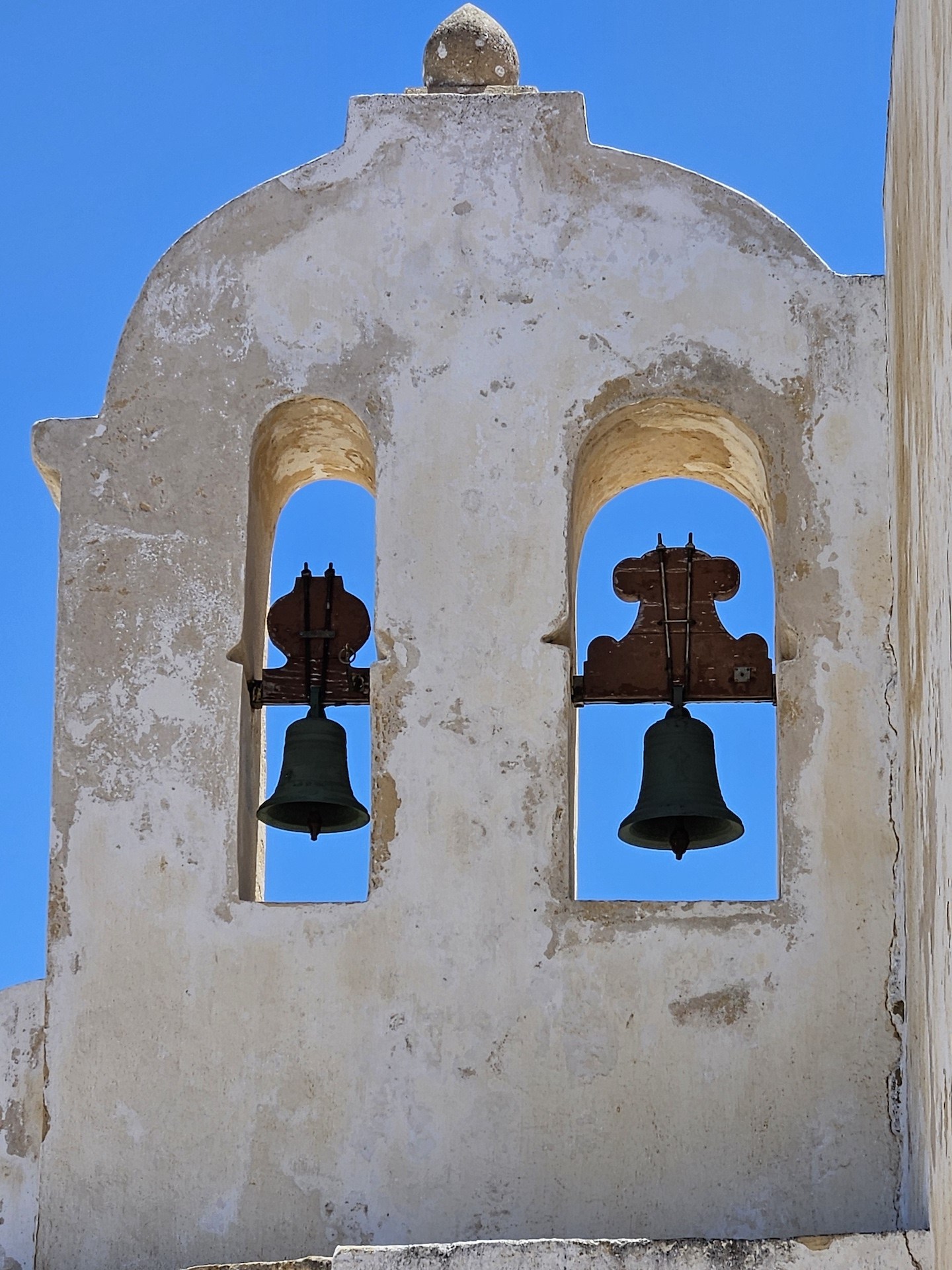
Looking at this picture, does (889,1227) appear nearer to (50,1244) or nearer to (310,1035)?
(310,1035)

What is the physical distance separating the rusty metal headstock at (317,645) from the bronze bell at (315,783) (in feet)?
0.22

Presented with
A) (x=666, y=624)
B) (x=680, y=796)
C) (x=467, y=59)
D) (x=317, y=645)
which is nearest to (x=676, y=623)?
(x=666, y=624)

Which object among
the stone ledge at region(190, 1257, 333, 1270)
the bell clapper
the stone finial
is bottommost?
the stone ledge at region(190, 1257, 333, 1270)

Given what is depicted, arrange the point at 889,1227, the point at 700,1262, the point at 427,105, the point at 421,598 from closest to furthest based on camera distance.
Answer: the point at 700,1262
the point at 889,1227
the point at 421,598
the point at 427,105

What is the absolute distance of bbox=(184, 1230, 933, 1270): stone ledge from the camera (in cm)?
497

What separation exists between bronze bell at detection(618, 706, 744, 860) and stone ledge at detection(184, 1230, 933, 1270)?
127cm

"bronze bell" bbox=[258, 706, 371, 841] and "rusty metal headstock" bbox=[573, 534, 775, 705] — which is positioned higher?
"rusty metal headstock" bbox=[573, 534, 775, 705]

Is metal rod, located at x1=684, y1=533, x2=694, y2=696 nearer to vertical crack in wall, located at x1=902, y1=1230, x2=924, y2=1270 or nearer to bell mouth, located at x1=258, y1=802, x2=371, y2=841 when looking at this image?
bell mouth, located at x1=258, y1=802, x2=371, y2=841

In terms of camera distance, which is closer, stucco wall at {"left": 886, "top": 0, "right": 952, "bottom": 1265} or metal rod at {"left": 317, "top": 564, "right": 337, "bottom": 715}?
stucco wall at {"left": 886, "top": 0, "right": 952, "bottom": 1265}

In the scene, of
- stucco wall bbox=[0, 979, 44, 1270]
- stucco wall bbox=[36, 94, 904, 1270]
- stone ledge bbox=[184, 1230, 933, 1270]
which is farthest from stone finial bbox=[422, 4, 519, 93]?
stone ledge bbox=[184, 1230, 933, 1270]

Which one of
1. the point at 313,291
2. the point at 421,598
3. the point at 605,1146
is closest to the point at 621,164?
the point at 313,291

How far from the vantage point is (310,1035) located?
575cm

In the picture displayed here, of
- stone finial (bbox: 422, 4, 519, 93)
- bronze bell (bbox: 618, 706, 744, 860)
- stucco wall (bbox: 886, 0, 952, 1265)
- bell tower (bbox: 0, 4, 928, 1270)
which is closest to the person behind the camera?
stucco wall (bbox: 886, 0, 952, 1265)

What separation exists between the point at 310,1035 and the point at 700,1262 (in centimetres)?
114
